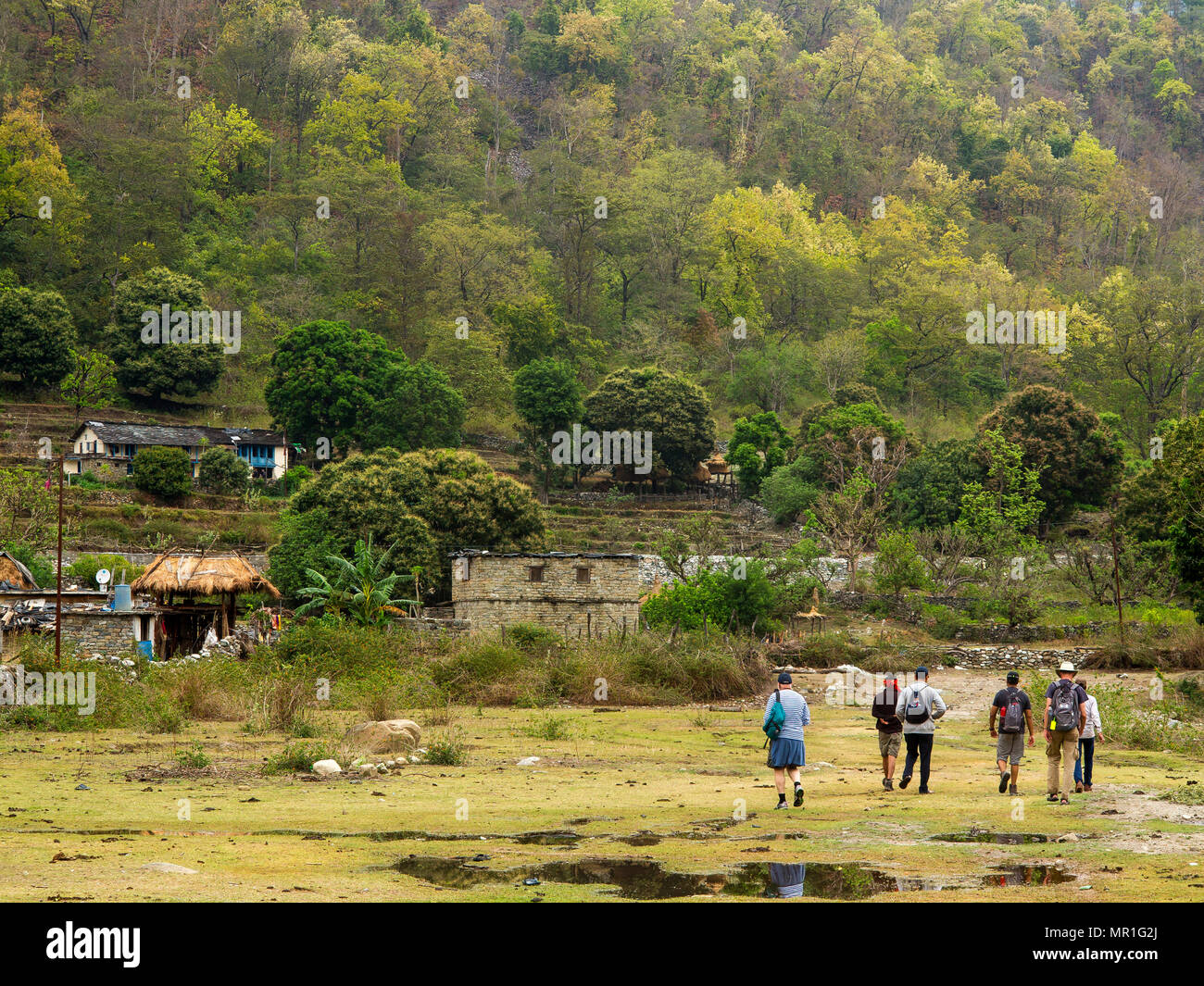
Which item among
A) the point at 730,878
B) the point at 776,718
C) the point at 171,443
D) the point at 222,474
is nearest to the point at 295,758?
the point at 776,718

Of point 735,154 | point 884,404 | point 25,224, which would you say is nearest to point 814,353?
point 884,404

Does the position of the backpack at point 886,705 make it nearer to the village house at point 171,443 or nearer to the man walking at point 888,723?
the man walking at point 888,723

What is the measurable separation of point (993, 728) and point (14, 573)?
94.9 ft

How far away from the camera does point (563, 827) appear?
1350 centimetres

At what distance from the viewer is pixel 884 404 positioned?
278 ft

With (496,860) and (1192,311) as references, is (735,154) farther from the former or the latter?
(496,860)

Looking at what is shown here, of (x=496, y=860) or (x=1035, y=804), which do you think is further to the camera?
(x=1035, y=804)

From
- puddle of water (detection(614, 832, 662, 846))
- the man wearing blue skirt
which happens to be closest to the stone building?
the man wearing blue skirt

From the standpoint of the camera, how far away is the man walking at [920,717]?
15883 mm

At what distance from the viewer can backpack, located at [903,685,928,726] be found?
15883 mm

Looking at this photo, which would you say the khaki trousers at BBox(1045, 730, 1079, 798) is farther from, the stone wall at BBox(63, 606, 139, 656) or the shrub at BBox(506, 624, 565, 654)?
the stone wall at BBox(63, 606, 139, 656)
